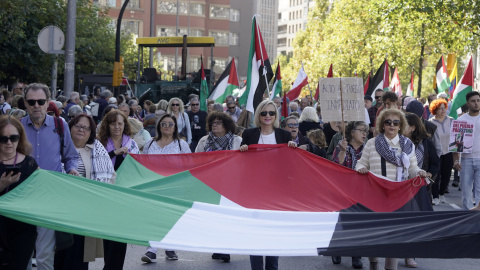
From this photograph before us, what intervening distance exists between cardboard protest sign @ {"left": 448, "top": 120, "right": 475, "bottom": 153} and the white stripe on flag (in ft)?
24.1

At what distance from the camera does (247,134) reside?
31.4ft

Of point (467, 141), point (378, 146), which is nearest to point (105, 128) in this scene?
point (378, 146)

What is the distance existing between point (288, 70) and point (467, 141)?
90.8 m

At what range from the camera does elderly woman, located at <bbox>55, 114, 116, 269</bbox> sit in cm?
789

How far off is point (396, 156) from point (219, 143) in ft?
7.79

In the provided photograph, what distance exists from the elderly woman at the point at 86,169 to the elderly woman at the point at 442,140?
27.4 feet

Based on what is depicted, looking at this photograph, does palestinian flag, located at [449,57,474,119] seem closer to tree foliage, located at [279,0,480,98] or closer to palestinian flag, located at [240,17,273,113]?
palestinian flag, located at [240,17,273,113]

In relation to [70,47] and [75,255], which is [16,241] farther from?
[70,47]

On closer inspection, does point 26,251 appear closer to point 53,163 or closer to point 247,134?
point 53,163

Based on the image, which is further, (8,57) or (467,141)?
(8,57)

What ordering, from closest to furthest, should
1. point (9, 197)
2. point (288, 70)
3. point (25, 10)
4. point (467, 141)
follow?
1. point (9, 197)
2. point (467, 141)
3. point (25, 10)
4. point (288, 70)

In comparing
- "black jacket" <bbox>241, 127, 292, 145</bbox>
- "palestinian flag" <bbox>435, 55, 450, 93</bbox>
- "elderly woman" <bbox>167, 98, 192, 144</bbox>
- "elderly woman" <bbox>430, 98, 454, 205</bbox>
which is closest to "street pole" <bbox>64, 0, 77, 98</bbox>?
"elderly woman" <bbox>167, 98, 192, 144</bbox>

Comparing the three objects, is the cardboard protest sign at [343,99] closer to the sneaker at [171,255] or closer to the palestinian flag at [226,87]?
the sneaker at [171,255]

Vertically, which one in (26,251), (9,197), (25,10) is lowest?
(26,251)
